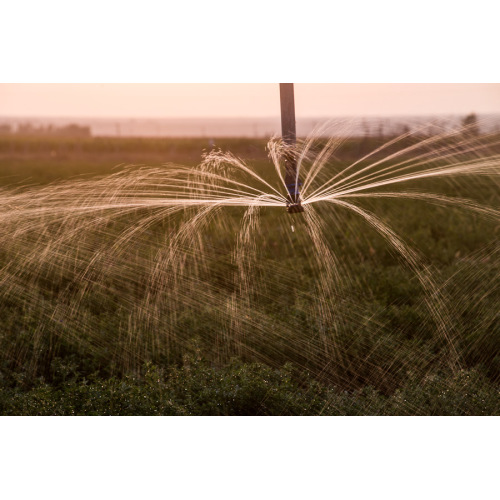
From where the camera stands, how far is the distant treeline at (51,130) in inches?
104

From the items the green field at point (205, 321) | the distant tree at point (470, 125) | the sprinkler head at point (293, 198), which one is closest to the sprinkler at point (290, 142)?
the sprinkler head at point (293, 198)

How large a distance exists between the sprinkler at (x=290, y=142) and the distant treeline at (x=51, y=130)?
84cm

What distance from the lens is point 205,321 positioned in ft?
9.06

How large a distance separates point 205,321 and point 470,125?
145 centimetres

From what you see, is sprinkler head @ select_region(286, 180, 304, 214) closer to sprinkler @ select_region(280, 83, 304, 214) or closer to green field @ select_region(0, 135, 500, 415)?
sprinkler @ select_region(280, 83, 304, 214)

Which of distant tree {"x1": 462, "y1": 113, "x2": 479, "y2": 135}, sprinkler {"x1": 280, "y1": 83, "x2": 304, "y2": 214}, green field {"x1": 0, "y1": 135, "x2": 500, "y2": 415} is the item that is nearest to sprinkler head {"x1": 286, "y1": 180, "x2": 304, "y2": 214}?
sprinkler {"x1": 280, "y1": 83, "x2": 304, "y2": 214}

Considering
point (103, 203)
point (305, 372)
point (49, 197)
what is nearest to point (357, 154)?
point (305, 372)

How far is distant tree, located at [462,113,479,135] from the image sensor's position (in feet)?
8.79

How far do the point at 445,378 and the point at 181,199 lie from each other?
136 centimetres

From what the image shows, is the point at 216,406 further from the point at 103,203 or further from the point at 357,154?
the point at 357,154

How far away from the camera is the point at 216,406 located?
8.02 feet

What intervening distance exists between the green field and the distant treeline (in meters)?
0.03

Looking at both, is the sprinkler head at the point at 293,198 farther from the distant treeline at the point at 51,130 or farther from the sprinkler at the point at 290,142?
the distant treeline at the point at 51,130
